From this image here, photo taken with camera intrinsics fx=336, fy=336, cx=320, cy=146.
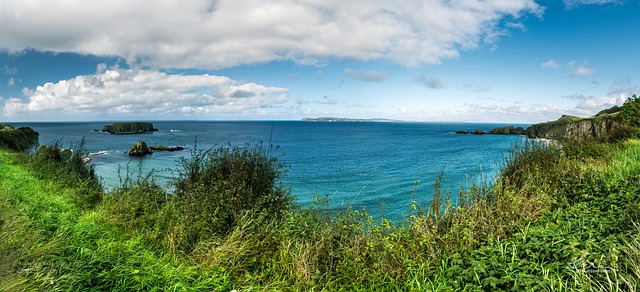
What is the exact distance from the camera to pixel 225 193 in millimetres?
7820

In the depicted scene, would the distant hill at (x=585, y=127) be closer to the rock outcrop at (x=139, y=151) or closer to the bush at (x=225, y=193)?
the bush at (x=225, y=193)

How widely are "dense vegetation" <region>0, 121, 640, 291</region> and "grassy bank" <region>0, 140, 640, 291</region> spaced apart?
27 millimetres

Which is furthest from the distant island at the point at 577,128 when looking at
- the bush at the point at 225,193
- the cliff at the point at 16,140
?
the cliff at the point at 16,140

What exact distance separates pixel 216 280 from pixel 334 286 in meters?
1.85

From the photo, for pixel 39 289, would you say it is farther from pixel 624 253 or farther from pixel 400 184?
pixel 400 184

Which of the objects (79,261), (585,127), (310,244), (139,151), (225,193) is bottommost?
(139,151)

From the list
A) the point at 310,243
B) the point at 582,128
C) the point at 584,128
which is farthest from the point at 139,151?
the point at 584,128

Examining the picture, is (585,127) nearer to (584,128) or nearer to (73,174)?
(584,128)

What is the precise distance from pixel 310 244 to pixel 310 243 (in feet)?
0.13

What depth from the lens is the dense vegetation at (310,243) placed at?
464cm

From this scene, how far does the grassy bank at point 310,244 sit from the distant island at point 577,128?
8.01 m

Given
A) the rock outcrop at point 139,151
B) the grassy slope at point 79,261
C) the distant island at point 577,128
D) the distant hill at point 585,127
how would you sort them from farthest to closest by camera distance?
the rock outcrop at point 139,151
the distant island at point 577,128
the distant hill at point 585,127
the grassy slope at point 79,261

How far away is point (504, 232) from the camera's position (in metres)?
6.47

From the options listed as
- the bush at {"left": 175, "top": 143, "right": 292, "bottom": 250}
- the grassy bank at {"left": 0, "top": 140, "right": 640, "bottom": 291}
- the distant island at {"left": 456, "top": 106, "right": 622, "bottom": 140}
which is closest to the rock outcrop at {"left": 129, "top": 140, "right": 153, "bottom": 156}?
the grassy bank at {"left": 0, "top": 140, "right": 640, "bottom": 291}
